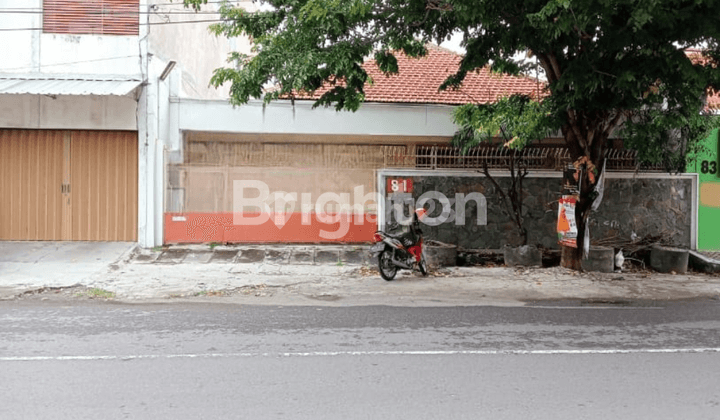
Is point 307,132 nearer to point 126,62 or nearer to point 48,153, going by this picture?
point 126,62

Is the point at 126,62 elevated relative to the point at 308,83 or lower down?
elevated

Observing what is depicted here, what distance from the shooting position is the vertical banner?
11.3 metres

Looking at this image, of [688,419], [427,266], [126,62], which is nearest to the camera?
[688,419]

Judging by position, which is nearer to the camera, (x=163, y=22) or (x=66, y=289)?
(x=66, y=289)

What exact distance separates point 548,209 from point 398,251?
4623 mm

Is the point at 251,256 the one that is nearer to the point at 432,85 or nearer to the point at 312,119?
the point at 312,119

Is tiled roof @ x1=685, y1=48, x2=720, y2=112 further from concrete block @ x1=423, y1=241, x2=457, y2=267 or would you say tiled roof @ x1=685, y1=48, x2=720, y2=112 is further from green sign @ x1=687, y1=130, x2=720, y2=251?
concrete block @ x1=423, y1=241, x2=457, y2=267

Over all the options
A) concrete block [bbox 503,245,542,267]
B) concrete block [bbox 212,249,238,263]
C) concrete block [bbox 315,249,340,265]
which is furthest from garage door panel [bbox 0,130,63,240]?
concrete block [bbox 503,245,542,267]

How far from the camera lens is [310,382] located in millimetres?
4805

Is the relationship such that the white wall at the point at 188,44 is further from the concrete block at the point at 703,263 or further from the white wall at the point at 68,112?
the concrete block at the point at 703,263

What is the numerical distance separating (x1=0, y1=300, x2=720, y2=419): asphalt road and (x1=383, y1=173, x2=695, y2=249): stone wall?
A: 226 inches

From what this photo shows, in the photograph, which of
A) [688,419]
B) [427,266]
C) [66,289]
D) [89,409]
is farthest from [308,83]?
[688,419]

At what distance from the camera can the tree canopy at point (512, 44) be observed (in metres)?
7.80

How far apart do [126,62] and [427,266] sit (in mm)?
7610
